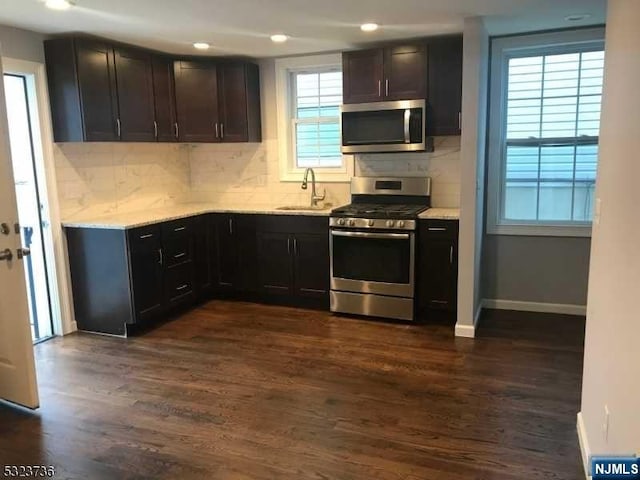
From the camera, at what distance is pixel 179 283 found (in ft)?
14.9

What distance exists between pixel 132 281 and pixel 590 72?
13.1ft

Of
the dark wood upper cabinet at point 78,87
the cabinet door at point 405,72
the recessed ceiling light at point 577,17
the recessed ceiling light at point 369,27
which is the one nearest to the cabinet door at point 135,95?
the dark wood upper cabinet at point 78,87

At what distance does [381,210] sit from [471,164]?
3.00 ft

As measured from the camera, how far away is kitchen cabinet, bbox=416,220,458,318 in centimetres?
409

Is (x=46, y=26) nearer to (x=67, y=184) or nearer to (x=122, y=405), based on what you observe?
(x=67, y=184)

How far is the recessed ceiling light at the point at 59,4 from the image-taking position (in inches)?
118

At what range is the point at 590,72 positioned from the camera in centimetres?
412

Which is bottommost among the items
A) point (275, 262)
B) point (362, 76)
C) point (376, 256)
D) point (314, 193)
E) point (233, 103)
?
point (275, 262)

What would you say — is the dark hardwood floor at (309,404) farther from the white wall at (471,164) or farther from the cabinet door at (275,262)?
the cabinet door at (275,262)

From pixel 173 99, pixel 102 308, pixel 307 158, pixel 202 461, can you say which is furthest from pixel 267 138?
pixel 202 461

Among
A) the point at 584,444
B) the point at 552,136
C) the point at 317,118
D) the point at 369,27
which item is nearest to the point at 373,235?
the point at 317,118

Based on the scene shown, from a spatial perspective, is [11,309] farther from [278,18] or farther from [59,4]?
[278,18]

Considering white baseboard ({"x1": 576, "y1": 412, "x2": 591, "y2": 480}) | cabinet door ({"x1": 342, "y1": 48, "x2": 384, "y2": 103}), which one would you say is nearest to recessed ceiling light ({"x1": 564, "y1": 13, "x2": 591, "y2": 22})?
cabinet door ({"x1": 342, "y1": 48, "x2": 384, "y2": 103})

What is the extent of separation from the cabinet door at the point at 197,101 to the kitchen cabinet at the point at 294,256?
1056mm
